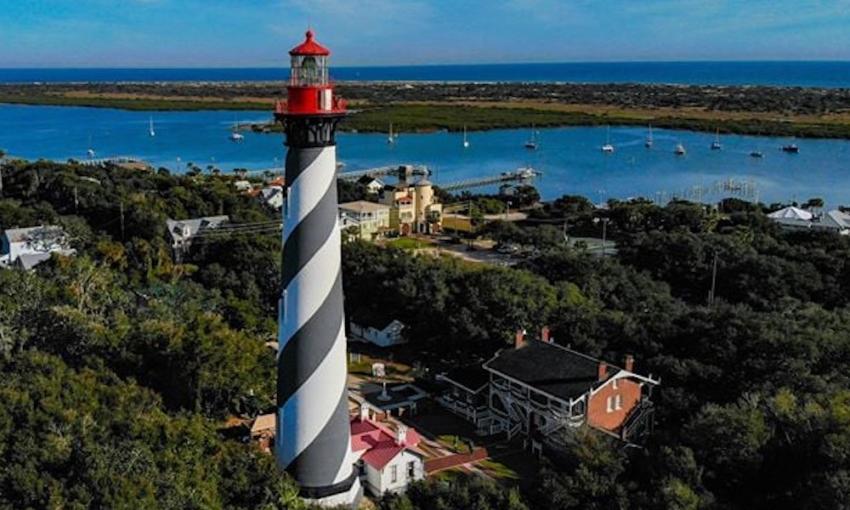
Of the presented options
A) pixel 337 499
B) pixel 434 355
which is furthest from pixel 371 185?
pixel 337 499

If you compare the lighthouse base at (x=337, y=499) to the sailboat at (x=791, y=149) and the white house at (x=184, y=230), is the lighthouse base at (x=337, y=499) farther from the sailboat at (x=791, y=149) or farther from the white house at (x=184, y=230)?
the sailboat at (x=791, y=149)

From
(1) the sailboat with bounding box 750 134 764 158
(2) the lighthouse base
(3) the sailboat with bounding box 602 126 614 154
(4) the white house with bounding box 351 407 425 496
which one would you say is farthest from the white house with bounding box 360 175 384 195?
(2) the lighthouse base

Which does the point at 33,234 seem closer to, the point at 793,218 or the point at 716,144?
the point at 793,218

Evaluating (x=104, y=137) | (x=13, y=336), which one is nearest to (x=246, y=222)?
(x=13, y=336)

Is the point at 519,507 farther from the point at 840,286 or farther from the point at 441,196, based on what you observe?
the point at 441,196

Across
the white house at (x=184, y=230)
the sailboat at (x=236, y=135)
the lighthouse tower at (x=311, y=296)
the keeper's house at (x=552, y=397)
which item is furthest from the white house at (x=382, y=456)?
the sailboat at (x=236, y=135)

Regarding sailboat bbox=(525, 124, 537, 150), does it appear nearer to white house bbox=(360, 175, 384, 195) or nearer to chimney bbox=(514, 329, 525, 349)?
white house bbox=(360, 175, 384, 195)
